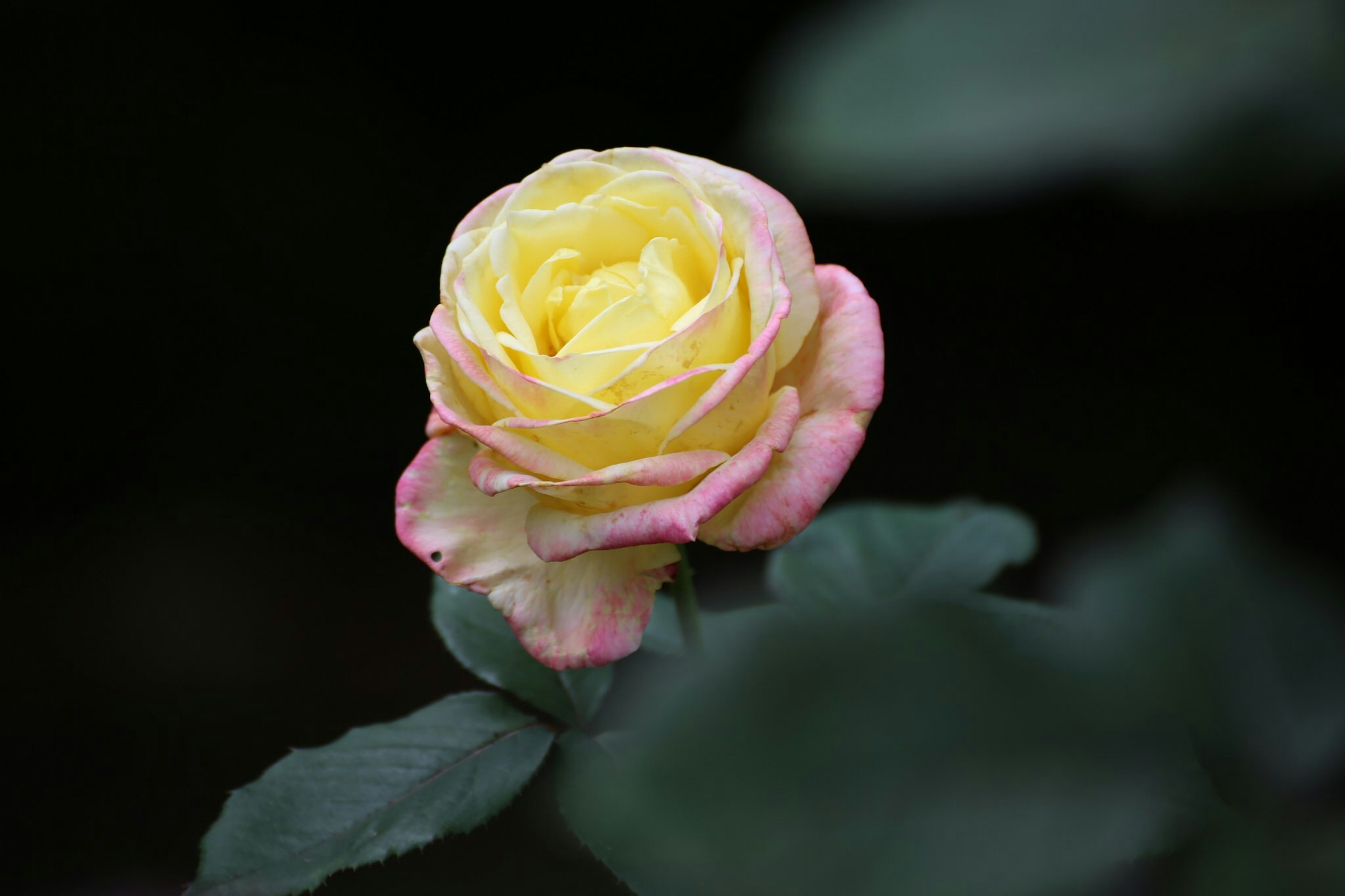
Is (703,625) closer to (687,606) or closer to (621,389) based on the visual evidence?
(687,606)

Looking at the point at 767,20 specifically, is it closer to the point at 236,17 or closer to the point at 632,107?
the point at 632,107

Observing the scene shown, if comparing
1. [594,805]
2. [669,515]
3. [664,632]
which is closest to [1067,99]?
[669,515]

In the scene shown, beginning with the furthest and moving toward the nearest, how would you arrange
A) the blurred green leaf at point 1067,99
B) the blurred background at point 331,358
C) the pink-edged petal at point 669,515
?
the blurred background at point 331,358 < the pink-edged petal at point 669,515 < the blurred green leaf at point 1067,99

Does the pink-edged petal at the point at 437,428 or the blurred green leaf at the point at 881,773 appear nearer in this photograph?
the blurred green leaf at the point at 881,773

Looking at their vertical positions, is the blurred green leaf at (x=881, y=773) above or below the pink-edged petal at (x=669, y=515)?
above

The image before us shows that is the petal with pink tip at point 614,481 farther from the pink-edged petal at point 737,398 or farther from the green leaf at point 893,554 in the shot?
the green leaf at point 893,554

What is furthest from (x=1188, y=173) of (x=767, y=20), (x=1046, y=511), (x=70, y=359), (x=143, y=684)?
(x=70, y=359)

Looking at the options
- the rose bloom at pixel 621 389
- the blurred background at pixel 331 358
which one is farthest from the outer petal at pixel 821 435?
the blurred background at pixel 331 358
